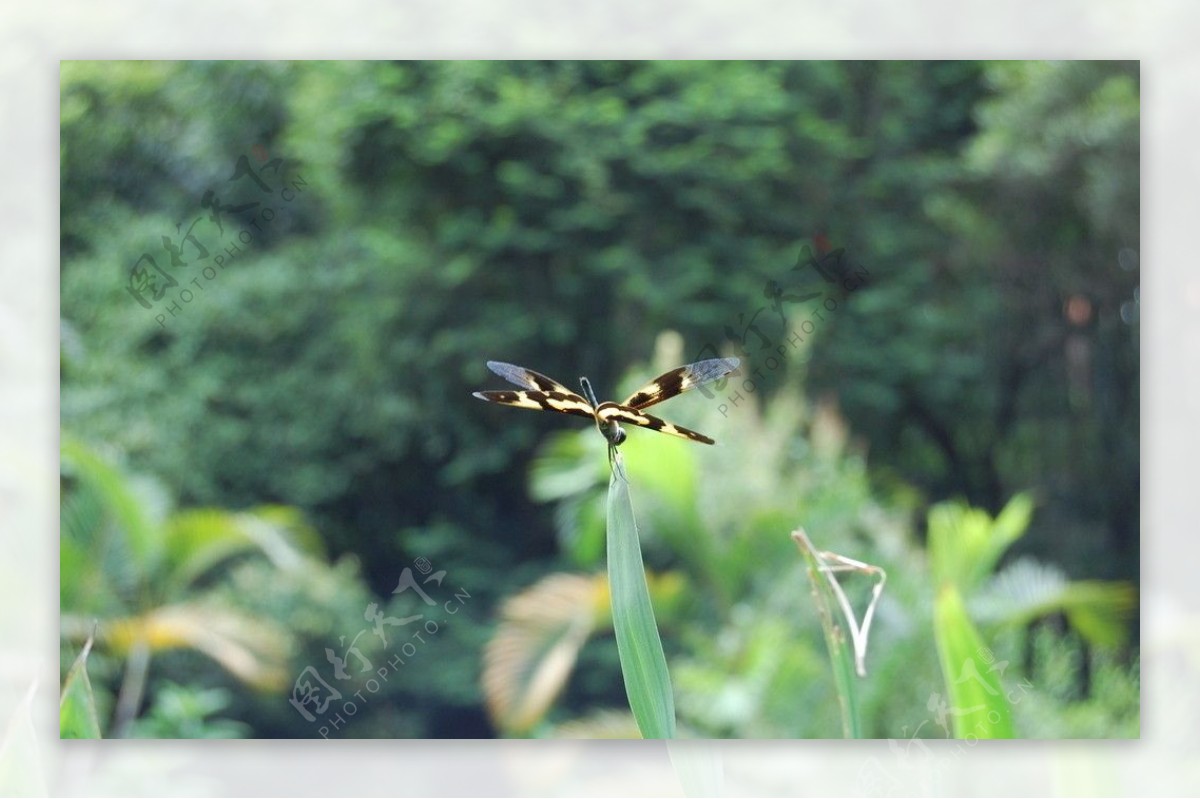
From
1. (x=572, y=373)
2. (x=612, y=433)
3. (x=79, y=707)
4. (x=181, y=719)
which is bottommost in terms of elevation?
(x=181, y=719)

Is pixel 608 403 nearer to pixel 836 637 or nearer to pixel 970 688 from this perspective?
pixel 836 637

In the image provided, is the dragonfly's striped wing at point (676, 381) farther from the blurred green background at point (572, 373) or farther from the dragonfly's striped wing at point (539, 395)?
the blurred green background at point (572, 373)

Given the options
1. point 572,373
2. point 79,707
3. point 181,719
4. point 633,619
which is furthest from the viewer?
point 572,373

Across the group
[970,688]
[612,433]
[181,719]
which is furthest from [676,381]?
[181,719]

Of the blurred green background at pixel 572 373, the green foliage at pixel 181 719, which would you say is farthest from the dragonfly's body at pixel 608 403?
the green foliage at pixel 181 719

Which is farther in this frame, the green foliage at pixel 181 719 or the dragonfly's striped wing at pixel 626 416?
the green foliage at pixel 181 719

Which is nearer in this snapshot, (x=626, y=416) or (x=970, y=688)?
(x=626, y=416)

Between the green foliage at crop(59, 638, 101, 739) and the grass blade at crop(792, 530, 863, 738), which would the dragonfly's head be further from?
the green foliage at crop(59, 638, 101, 739)
